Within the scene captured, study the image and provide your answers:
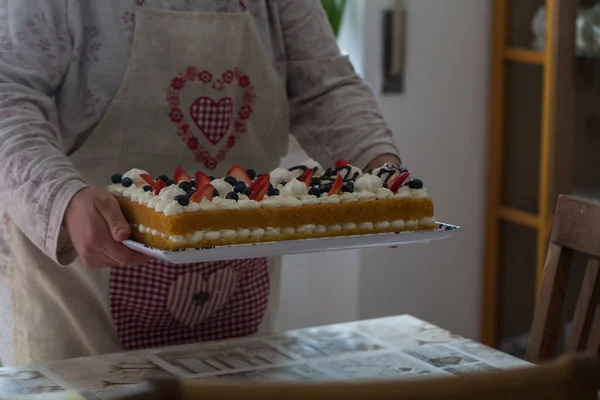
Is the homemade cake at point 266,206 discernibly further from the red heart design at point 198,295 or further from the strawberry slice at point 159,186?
the red heart design at point 198,295

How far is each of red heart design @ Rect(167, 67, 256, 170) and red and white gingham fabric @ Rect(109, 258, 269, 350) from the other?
196 mm

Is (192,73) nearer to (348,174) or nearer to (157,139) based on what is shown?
(157,139)

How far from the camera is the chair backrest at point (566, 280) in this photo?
4.74 ft

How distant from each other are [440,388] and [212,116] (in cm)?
103

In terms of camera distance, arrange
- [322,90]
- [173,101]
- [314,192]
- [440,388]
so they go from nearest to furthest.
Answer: [440,388] < [314,192] < [173,101] < [322,90]

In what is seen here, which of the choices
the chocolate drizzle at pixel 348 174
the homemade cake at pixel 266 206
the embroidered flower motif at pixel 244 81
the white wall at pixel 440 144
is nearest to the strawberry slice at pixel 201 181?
the homemade cake at pixel 266 206

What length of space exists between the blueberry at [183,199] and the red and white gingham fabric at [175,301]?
29 cm

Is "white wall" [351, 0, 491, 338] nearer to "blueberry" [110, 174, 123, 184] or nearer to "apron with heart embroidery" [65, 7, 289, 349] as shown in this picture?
"apron with heart embroidery" [65, 7, 289, 349]

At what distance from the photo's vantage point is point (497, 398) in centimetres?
71

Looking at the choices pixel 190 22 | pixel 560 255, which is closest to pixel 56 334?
pixel 190 22

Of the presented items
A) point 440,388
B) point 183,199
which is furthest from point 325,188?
point 440,388

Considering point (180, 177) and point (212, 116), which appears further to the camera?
point (212, 116)

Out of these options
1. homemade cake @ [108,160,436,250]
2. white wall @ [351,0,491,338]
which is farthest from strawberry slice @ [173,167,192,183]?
white wall @ [351,0,491,338]

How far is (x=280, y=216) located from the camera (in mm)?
1343
